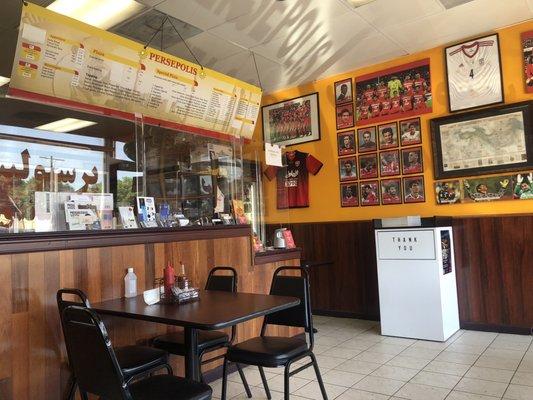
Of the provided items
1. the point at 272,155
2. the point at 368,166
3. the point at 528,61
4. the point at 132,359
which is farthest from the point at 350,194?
the point at 132,359

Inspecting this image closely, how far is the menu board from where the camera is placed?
2982 millimetres

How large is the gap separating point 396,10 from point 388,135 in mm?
1545

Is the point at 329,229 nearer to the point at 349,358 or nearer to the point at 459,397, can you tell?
the point at 349,358

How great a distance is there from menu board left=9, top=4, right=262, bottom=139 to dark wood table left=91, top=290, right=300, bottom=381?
1732 millimetres

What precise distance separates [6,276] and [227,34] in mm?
3035

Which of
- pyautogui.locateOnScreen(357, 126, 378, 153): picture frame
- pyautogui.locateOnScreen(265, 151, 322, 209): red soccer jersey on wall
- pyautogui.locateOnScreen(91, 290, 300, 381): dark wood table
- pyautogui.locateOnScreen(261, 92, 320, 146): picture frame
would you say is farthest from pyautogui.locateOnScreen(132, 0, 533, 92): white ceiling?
pyautogui.locateOnScreen(91, 290, 300, 381): dark wood table

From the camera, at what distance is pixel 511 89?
4.34m

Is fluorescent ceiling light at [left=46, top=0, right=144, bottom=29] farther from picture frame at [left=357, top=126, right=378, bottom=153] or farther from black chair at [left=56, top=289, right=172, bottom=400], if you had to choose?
picture frame at [left=357, top=126, right=378, bottom=153]

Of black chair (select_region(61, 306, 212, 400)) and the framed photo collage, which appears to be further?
the framed photo collage

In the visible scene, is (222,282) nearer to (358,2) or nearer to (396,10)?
(358,2)

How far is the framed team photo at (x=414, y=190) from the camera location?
15.9 feet

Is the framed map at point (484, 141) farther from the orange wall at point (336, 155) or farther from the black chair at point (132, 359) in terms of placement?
the black chair at point (132, 359)

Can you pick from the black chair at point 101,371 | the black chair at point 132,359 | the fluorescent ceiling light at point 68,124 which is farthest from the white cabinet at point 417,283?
the fluorescent ceiling light at point 68,124

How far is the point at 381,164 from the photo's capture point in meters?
5.12
